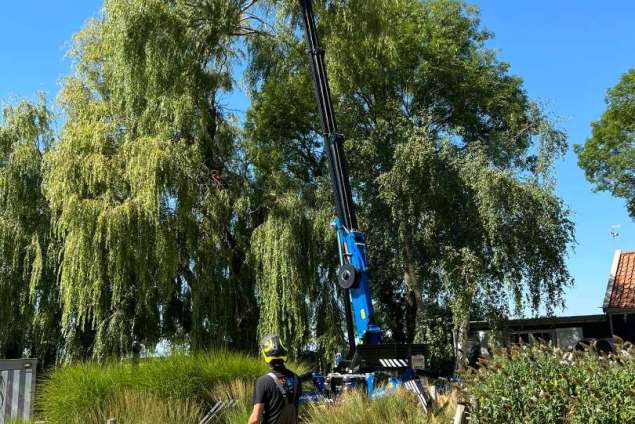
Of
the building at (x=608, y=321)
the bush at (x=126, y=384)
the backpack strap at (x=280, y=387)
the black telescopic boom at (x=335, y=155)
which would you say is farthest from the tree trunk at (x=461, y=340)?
the backpack strap at (x=280, y=387)

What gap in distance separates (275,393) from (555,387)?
2337mm

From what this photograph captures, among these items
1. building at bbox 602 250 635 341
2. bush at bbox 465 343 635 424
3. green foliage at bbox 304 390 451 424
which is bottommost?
green foliage at bbox 304 390 451 424

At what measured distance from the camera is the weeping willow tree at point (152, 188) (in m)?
13.7

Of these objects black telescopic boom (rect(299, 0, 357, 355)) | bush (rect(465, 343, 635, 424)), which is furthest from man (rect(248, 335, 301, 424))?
black telescopic boom (rect(299, 0, 357, 355))

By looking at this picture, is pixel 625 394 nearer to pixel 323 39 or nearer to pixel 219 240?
pixel 219 240

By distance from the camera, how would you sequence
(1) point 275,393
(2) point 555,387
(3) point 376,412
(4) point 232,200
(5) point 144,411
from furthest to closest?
(4) point 232,200 < (5) point 144,411 < (3) point 376,412 < (2) point 555,387 < (1) point 275,393

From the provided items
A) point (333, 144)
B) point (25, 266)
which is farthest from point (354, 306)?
point (25, 266)

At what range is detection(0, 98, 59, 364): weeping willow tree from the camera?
1603 centimetres

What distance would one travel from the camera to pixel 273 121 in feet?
62.0

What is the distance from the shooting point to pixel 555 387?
5359 millimetres

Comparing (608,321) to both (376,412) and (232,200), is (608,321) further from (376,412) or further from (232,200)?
(376,412)

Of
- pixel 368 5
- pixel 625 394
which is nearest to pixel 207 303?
pixel 368 5

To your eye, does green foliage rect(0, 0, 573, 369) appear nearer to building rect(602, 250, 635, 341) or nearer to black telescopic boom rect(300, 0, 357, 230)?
black telescopic boom rect(300, 0, 357, 230)

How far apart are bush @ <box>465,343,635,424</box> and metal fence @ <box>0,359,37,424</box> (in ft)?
20.5
